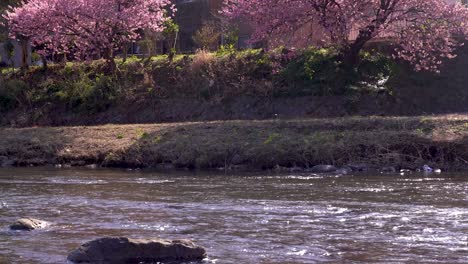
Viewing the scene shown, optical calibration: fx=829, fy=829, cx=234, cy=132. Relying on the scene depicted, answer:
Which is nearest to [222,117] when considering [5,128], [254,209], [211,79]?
[211,79]

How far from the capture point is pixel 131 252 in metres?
10.2

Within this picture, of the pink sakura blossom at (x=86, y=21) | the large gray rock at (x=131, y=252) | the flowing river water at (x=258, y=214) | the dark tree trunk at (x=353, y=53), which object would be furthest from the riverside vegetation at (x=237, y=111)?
the large gray rock at (x=131, y=252)

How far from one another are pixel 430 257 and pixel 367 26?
61.3ft

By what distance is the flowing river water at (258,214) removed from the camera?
1097cm

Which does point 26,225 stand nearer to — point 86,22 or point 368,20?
point 368,20

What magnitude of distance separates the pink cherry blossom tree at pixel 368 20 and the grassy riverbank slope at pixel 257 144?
478 cm

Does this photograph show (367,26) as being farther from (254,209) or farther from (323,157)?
(254,209)

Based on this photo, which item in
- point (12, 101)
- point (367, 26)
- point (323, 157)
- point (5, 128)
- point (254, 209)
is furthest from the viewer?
point (12, 101)

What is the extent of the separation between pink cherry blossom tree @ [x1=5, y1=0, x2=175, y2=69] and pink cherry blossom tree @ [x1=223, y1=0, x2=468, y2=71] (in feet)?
18.9

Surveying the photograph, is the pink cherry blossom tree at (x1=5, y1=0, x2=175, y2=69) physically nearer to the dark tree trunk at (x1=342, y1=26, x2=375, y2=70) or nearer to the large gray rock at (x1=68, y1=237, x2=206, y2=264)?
the dark tree trunk at (x1=342, y1=26, x2=375, y2=70)

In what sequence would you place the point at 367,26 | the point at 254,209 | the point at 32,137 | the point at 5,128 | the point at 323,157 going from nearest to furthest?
the point at 254,209 → the point at 323,157 → the point at 32,137 → the point at 367,26 → the point at 5,128

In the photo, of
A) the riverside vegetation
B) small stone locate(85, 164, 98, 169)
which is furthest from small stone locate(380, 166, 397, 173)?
small stone locate(85, 164, 98, 169)

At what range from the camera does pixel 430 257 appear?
412 inches

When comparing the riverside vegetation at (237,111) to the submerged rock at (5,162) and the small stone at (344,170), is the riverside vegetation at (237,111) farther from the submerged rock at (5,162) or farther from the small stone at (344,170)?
the small stone at (344,170)
